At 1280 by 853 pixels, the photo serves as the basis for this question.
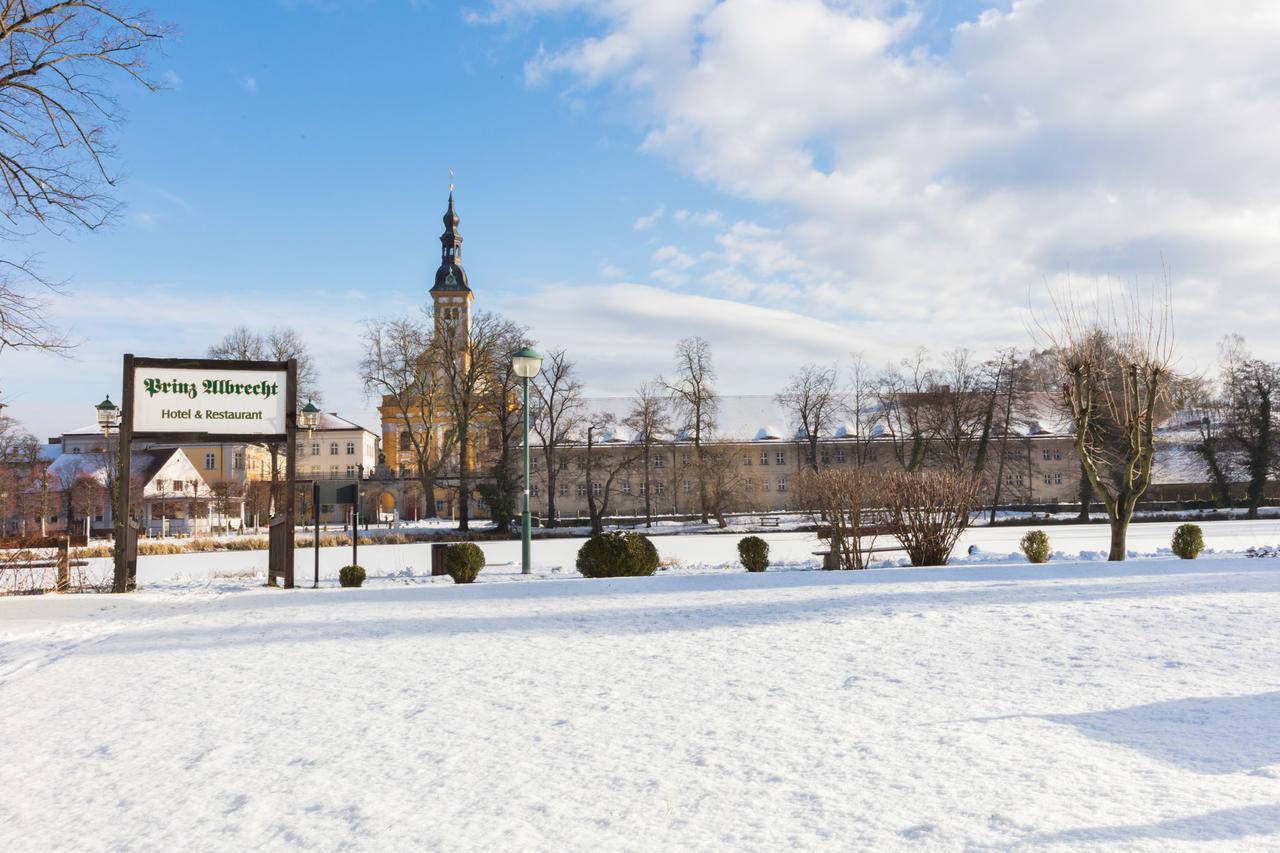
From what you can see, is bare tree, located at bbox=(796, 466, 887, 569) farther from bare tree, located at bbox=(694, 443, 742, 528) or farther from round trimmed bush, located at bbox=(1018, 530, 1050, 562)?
bare tree, located at bbox=(694, 443, 742, 528)

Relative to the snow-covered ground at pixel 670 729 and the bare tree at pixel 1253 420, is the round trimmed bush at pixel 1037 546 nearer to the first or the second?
the snow-covered ground at pixel 670 729

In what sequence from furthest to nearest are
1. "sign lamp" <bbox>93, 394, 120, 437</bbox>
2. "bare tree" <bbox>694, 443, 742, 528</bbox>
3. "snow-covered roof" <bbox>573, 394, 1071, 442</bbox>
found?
"snow-covered roof" <bbox>573, 394, 1071, 442</bbox> < "bare tree" <bbox>694, 443, 742, 528</bbox> < "sign lamp" <bbox>93, 394, 120, 437</bbox>

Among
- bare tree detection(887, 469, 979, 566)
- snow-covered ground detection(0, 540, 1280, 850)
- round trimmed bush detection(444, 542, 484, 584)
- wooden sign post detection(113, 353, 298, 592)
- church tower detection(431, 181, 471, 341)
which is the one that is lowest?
snow-covered ground detection(0, 540, 1280, 850)

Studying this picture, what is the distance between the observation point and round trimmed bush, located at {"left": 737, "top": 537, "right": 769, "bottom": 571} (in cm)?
1575

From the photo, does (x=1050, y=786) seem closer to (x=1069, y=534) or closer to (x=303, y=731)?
(x=303, y=731)

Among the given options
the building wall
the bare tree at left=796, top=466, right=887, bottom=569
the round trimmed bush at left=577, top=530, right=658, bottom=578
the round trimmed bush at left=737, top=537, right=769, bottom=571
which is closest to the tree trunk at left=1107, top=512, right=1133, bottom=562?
the bare tree at left=796, top=466, right=887, bottom=569

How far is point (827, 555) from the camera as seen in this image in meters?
15.9

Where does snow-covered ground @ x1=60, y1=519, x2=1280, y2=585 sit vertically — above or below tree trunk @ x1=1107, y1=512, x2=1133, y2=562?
below

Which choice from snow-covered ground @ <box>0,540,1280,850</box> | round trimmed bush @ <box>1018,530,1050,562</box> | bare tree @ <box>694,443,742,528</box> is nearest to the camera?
snow-covered ground @ <box>0,540,1280,850</box>

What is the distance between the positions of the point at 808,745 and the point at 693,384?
50.7 meters

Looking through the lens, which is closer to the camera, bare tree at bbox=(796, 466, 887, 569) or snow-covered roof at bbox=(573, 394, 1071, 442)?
bare tree at bbox=(796, 466, 887, 569)

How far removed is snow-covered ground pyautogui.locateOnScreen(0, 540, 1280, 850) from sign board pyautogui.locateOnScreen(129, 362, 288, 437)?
6.16 metres

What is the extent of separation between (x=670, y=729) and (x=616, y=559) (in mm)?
9846

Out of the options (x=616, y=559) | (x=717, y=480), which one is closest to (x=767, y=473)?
(x=717, y=480)
